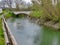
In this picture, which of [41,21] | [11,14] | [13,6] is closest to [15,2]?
[13,6]

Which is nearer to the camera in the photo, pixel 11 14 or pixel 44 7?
pixel 44 7

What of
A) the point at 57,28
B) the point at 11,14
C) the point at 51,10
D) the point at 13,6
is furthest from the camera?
the point at 13,6

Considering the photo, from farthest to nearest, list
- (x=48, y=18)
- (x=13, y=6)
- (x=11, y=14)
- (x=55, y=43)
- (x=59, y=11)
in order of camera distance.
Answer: (x=13, y=6)
(x=11, y=14)
(x=48, y=18)
(x=59, y=11)
(x=55, y=43)

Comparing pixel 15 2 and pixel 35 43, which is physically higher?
pixel 35 43

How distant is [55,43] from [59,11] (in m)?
8.01

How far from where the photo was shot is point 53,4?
21.8 m

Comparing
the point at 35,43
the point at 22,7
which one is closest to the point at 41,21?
the point at 35,43

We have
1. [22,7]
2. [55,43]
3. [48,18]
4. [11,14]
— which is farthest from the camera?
[22,7]

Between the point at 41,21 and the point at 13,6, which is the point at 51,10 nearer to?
the point at 41,21

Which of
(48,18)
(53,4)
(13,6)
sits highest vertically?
(53,4)

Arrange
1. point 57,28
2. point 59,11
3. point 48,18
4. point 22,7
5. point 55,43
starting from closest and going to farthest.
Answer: point 55,43 < point 57,28 < point 59,11 < point 48,18 < point 22,7

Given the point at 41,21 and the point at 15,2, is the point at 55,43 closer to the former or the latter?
the point at 41,21

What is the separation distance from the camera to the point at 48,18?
2239cm

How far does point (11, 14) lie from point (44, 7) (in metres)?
16.2
